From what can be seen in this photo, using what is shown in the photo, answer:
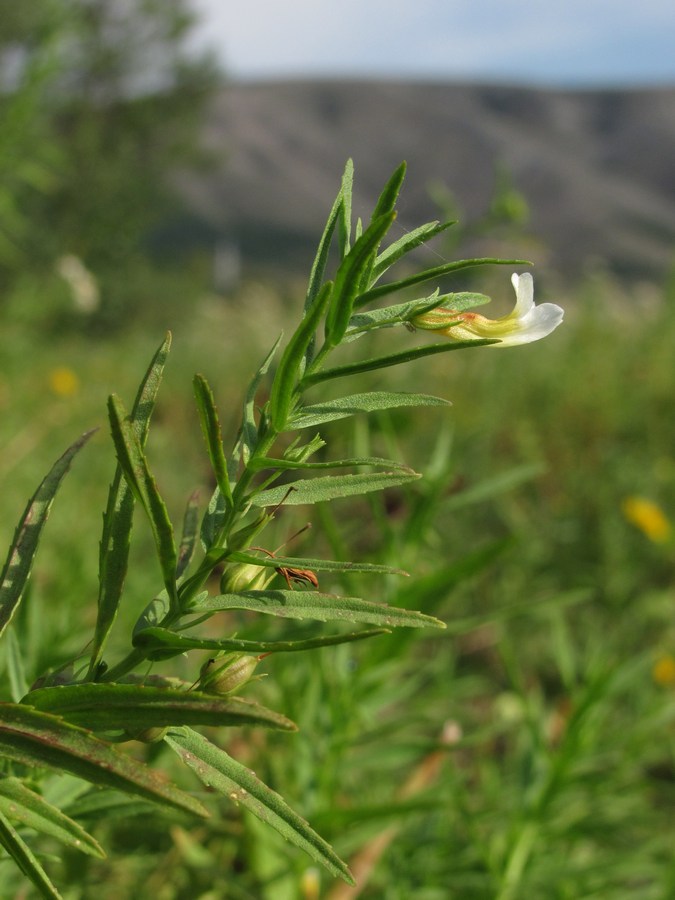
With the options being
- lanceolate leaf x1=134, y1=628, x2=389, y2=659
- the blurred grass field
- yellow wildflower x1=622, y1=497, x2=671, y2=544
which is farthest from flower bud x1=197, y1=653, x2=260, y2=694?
yellow wildflower x1=622, y1=497, x2=671, y2=544

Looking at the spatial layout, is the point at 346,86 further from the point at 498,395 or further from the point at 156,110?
the point at 498,395

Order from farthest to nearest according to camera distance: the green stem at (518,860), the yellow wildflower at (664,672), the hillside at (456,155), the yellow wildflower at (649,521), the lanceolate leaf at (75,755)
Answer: the hillside at (456,155), the yellow wildflower at (649,521), the yellow wildflower at (664,672), the green stem at (518,860), the lanceolate leaf at (75,755)

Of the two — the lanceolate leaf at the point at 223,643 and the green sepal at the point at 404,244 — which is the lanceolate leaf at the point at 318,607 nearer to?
the lanceolate leaf at the point at 223,643

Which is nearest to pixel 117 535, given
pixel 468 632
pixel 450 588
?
pixel 450 588

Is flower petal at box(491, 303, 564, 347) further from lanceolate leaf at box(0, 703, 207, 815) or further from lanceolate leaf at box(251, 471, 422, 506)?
lanceolate leaf at box(0, 703, 207, 815)

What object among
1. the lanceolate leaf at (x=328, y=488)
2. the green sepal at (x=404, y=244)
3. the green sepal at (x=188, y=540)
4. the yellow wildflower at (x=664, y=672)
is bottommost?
the yellow wildflower at (x=664, y=672)

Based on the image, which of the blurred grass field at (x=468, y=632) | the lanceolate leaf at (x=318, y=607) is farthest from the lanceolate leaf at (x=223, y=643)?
the blurred grass field at (x=468, y=632)

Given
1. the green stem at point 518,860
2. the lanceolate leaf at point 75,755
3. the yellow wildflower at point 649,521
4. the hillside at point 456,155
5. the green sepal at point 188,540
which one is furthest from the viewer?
the hillside at point 456,155

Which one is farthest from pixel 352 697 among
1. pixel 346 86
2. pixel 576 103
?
pixel 346 86
